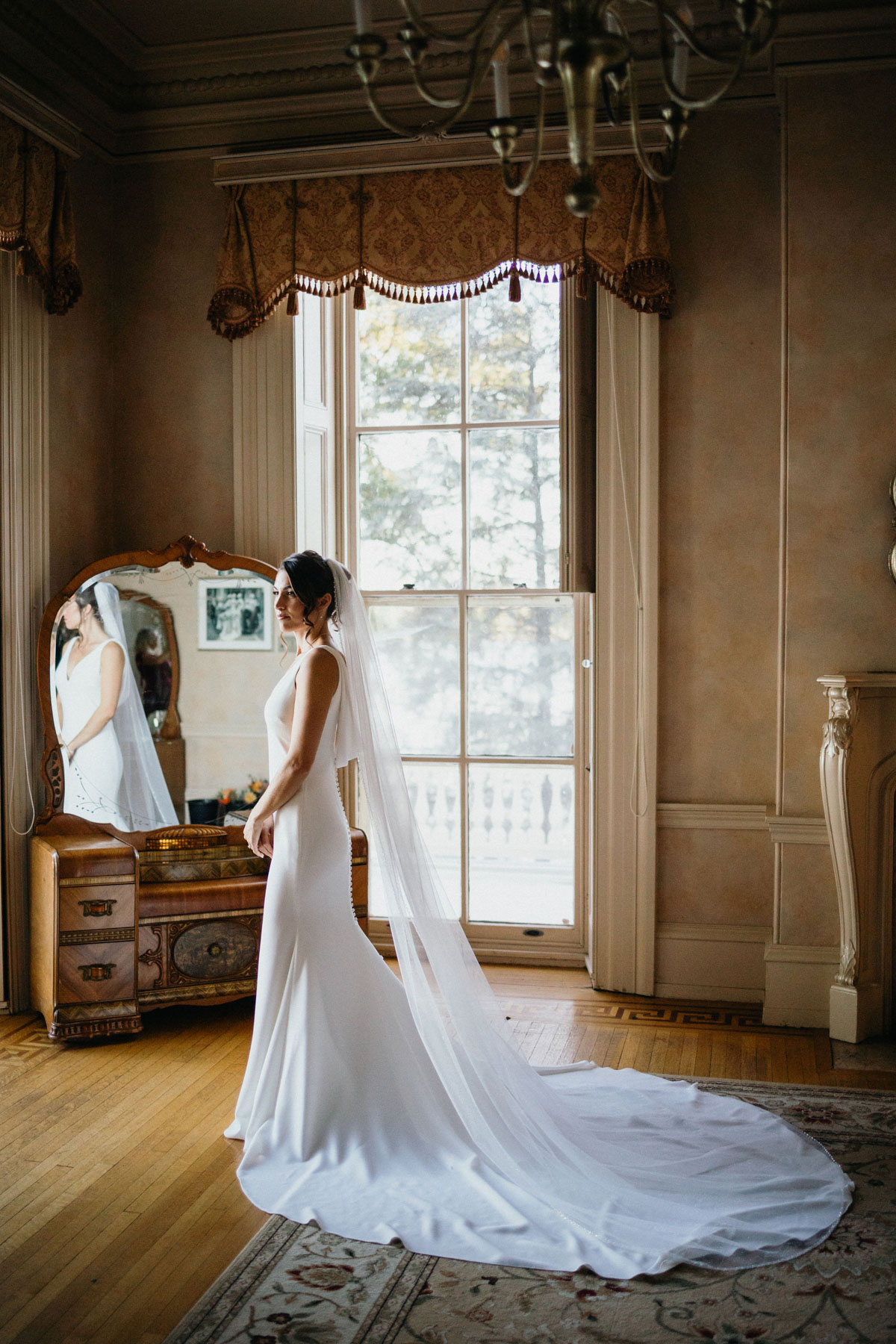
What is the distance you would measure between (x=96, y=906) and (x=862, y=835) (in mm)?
2555

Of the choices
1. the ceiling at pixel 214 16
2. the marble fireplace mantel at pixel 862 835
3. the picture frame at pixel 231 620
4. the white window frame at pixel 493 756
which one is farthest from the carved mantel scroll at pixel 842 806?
the ceiling at pixel 214 16

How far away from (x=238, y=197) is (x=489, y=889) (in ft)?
9.51

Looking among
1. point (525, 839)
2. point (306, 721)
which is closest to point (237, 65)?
point (306, 721)

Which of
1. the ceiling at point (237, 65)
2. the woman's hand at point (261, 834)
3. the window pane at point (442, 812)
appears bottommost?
the window pane at point (442, 812)

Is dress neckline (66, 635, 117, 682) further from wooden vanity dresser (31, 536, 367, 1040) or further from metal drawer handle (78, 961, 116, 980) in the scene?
metal drawer handle (78, 961, 116, 980)

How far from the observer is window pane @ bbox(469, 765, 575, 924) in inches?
181

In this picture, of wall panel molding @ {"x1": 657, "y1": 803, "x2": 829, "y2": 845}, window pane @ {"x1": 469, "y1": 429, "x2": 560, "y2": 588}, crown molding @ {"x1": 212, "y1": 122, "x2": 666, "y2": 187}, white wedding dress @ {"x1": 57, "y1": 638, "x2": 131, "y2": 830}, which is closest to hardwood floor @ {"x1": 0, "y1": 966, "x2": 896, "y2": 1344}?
wall panel molding @ {"x1": 657, "y1": 803, "x2": 829, "y2": 845}

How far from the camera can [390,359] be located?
4656 millimetres

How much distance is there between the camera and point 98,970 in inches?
148

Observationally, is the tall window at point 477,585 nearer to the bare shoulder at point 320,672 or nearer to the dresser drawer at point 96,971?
the dresser drawer at point 96,971

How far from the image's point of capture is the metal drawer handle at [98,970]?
3.76m

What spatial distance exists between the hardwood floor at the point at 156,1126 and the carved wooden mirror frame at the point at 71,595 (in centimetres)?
84

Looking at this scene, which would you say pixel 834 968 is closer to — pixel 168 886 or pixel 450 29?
pixel 168 886

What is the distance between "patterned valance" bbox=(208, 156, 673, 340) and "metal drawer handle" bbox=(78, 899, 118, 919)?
2199 mm
